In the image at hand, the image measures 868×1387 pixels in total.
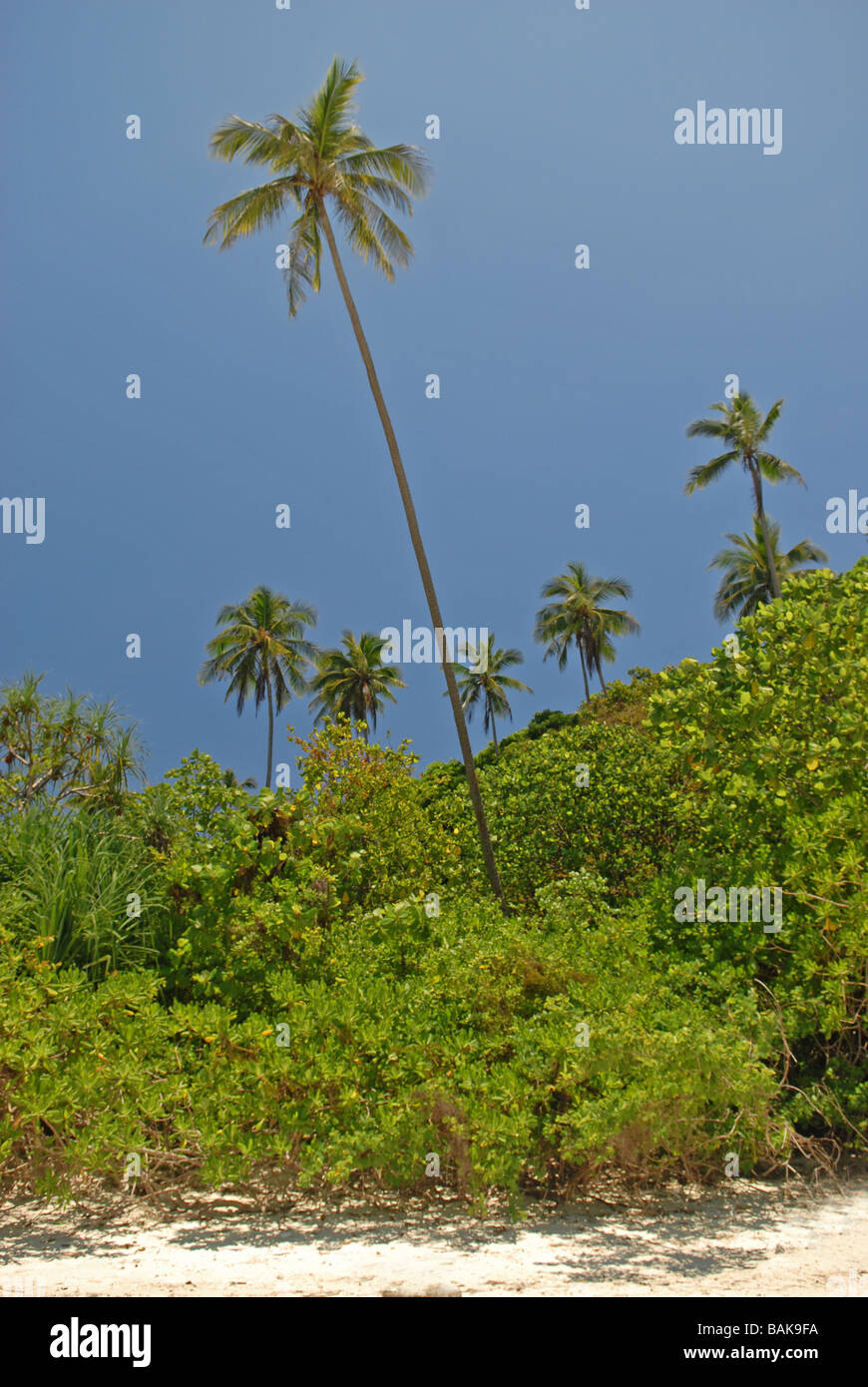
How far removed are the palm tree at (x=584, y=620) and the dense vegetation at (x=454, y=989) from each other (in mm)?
34868

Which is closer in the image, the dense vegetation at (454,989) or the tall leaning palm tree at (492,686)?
the dense vegetation at (454,989)

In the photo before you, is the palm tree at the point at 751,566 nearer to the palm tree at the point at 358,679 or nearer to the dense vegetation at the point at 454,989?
the palm tree at the point at 358,679

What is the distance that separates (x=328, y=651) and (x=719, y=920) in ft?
127

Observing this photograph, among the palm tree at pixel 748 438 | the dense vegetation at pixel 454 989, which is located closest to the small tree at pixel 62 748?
the dense vegetation at pixel 454 989

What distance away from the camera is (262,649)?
41281 millimetres

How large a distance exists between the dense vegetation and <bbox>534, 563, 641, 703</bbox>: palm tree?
34.9 metres

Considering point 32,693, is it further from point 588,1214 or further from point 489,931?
point 588,1214

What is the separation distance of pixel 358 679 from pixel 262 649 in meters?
6.26

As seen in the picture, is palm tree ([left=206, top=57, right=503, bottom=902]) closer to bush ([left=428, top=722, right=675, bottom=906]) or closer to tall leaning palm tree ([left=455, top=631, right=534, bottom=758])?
bush ([left=428, top=722, right=675, bottom=906])

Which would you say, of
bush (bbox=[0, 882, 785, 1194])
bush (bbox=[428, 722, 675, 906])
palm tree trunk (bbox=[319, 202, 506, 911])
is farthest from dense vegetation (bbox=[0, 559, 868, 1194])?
palm tree trunk (bbox=[319, 202, 506, 911])

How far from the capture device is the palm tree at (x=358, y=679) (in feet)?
149

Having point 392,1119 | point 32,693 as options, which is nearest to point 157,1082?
point 392,1119

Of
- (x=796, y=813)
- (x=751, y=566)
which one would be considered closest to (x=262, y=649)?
(x=751, y=566)
